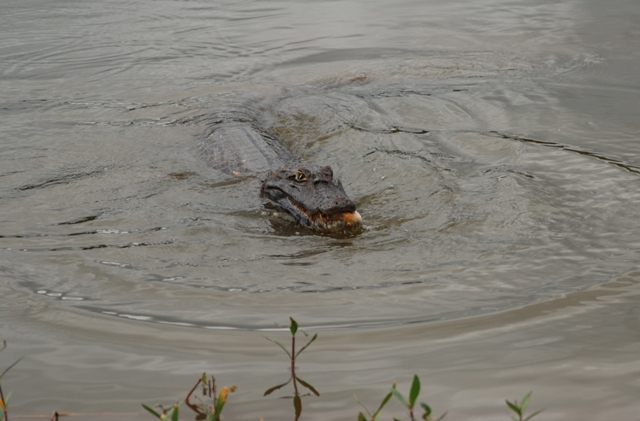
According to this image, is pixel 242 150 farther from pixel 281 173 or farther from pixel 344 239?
pixel 344 239

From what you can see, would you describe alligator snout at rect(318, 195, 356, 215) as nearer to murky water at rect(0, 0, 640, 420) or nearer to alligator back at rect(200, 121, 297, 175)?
murky water at rect(0, 0, 640, 420)

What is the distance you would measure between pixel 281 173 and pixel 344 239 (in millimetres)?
1200

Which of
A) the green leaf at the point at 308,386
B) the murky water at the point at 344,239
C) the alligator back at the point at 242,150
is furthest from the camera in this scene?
the alligator back at the point at 242,150

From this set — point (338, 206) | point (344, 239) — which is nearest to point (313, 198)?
point (338, 206)

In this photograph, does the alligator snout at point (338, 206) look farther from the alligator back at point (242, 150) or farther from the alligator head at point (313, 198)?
the alligator back at point (242, 150)

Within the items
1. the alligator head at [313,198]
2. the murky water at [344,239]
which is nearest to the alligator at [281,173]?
the alligator head at [313,198]

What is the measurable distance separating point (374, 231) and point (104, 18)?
965cm

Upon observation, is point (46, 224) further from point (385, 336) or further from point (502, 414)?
point (502, 414)

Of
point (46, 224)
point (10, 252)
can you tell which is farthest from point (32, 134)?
point (10, 252)

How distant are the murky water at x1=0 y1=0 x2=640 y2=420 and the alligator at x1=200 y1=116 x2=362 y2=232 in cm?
15

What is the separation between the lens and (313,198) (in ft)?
17.2

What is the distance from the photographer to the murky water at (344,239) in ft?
9.99

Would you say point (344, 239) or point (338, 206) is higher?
point (338, 206)

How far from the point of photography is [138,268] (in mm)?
4363
